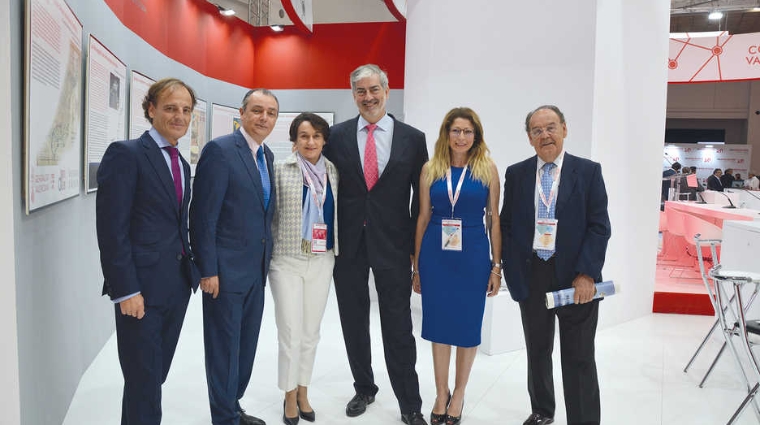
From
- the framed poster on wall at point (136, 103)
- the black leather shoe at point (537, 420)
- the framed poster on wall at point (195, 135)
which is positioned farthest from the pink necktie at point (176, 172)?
the framed poster on wall at point (195, 135)

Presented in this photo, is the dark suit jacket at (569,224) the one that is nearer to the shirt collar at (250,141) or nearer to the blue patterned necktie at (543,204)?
the blue patterned necktie at (543,204)

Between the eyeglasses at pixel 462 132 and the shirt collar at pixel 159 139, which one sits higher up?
the eyeglasses at pixel 462 132

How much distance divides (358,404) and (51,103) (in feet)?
7.41

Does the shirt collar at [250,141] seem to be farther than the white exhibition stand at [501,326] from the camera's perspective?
No

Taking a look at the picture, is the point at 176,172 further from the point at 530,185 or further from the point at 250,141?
the point at 530,185

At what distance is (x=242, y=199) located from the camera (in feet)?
8.45

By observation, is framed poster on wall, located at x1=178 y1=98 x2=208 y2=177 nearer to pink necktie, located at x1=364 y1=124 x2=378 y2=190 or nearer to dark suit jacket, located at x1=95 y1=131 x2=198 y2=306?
pink necktie, located at x1=364 y1=124 x2=378 y2=190

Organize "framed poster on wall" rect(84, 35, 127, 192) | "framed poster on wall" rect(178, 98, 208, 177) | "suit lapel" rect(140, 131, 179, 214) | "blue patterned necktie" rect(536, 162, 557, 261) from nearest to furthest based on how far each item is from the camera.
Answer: "suit lapel" rect(140, 131, 179, 214)
"blue patterned necktie" rect(536, 162, 557, 261)
"framed poster on wall" rect(84, 35, 127, 192)
"framed poster on wall" rect(178, 98, 208, 177)

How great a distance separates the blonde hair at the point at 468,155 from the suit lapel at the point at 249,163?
2.88 ft

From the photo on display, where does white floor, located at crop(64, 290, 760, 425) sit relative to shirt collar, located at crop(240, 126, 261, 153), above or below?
below

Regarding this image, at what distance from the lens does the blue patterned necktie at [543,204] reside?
2730 millimetres

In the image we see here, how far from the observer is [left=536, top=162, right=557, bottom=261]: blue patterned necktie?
8.96ft

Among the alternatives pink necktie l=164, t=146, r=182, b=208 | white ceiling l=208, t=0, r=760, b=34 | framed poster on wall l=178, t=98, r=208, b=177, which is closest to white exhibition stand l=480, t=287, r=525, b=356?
pink necktie l=164, t=146, r=182, b=208

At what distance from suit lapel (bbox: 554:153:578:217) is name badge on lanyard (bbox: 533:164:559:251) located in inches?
1.3
